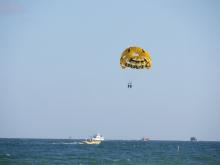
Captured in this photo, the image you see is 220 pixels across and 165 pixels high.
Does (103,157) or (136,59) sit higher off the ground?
(136,59)

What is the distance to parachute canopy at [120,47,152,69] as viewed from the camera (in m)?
49.1

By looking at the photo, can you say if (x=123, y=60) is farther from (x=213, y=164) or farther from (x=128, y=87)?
(x=213, y=164)

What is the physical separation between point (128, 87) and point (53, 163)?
22.4 m

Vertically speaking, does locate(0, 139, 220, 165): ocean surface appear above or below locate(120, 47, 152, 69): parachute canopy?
below

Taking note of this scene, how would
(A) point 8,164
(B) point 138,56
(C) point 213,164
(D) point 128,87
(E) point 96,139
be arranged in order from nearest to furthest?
(D) point 128,87 < (B) point 138,56 < (A) point 8,164 < (C) point 213,164 < (E) point 96,139

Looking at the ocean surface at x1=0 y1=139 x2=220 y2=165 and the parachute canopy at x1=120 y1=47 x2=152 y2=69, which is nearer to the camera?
the parachute canopy at x1=120 y1=47 x2=152 y2=69

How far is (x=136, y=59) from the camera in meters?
49.3

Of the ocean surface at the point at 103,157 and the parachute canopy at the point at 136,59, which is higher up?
the parachute canopy at the point at 136,59

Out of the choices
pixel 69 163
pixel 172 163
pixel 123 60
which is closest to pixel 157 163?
pixel 172 163

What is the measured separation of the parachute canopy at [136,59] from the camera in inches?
1934

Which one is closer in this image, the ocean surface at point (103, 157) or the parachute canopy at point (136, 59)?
the parachute canopy at point (136, 59)

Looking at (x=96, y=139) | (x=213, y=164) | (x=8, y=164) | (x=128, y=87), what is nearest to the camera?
(x=128, y=87)

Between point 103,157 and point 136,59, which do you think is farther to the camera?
point 103,157

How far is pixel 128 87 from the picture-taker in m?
44.2
